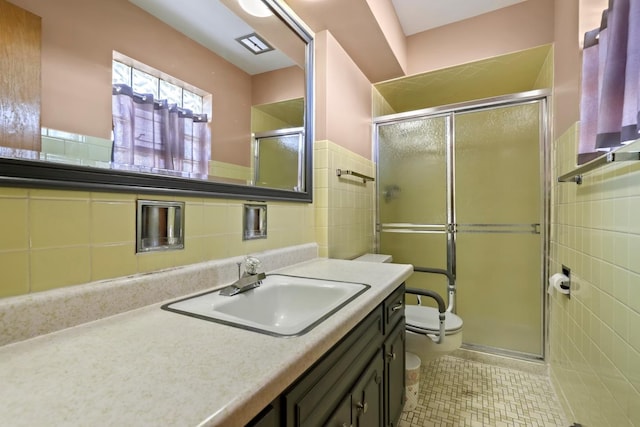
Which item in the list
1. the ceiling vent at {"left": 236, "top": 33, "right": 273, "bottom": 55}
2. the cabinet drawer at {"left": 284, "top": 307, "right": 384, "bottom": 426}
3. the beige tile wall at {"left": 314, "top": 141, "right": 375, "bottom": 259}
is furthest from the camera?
the beige tile wall at {"left": 314, "top": 141, "right": 375, "bottom": 259}

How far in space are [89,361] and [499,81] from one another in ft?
9.73

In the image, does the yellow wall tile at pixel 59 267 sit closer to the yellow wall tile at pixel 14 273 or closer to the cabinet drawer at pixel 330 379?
the yellow wall tile at pixel 14 273

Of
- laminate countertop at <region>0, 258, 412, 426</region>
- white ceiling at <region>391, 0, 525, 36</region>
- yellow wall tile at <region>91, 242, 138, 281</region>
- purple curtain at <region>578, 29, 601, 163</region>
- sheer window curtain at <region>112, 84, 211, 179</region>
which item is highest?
white ceiling at <region>391, 0, 525, 36</region>

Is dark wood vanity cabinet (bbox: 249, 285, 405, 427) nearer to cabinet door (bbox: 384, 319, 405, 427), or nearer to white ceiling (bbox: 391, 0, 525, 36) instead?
cabinet door (bbox: 384, 319, 405, 427)

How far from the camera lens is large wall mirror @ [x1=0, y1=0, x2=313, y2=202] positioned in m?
0.63

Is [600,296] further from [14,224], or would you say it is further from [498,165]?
[14,224]

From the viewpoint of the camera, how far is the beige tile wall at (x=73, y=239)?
0.58 meters

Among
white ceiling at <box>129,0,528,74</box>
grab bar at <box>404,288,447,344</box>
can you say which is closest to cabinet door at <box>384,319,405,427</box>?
grab bar at <box>404,288,447,344</box>

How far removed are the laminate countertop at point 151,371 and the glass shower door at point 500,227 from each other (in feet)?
5.70

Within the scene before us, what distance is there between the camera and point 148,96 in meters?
0.86

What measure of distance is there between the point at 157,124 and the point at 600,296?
161cm

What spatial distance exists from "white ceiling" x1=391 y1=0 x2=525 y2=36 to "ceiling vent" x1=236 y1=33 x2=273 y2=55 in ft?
3.80

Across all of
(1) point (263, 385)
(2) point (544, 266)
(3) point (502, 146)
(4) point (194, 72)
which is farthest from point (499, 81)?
(1) point (263, 385)

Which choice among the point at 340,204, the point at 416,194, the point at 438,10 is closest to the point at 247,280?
the point at 340,204
